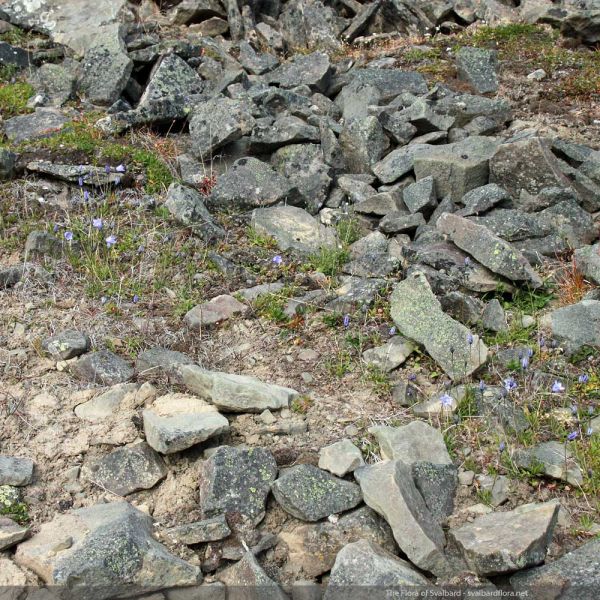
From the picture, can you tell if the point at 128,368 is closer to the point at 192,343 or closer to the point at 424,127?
the point at 192,343

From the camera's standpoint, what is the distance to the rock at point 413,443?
4.06 metres

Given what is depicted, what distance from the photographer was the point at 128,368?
485 cm

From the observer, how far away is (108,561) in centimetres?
341

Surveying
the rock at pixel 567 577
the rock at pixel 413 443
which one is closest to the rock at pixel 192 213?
the rock at pixel 413 443

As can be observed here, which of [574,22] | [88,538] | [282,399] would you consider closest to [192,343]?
[282,399]

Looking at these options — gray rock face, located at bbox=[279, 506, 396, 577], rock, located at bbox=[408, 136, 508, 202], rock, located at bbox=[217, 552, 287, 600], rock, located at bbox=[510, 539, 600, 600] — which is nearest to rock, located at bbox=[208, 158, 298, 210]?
rock, located at bbox=[408, 136, 508, 202]

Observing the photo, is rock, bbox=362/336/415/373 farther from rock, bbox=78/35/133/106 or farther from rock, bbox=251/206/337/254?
rock, bbox=78/35/133/106

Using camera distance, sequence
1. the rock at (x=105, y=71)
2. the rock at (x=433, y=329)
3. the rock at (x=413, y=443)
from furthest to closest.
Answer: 1. the rock at (x=105, y=71)
2. the rock at (x=433, y=329)
3. the rock at (x=413, y=443)

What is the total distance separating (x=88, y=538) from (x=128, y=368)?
149cm

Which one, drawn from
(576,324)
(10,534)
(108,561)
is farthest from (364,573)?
(576,324)

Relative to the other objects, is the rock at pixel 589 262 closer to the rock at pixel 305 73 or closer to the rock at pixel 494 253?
the rock at pixel 494 253

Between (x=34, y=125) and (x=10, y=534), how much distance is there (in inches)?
203

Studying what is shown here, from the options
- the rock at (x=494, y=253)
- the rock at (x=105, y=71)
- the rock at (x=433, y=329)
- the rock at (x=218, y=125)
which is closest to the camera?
the rock at (x=433, y=329)

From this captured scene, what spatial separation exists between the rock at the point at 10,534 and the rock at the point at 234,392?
119 centimetres
